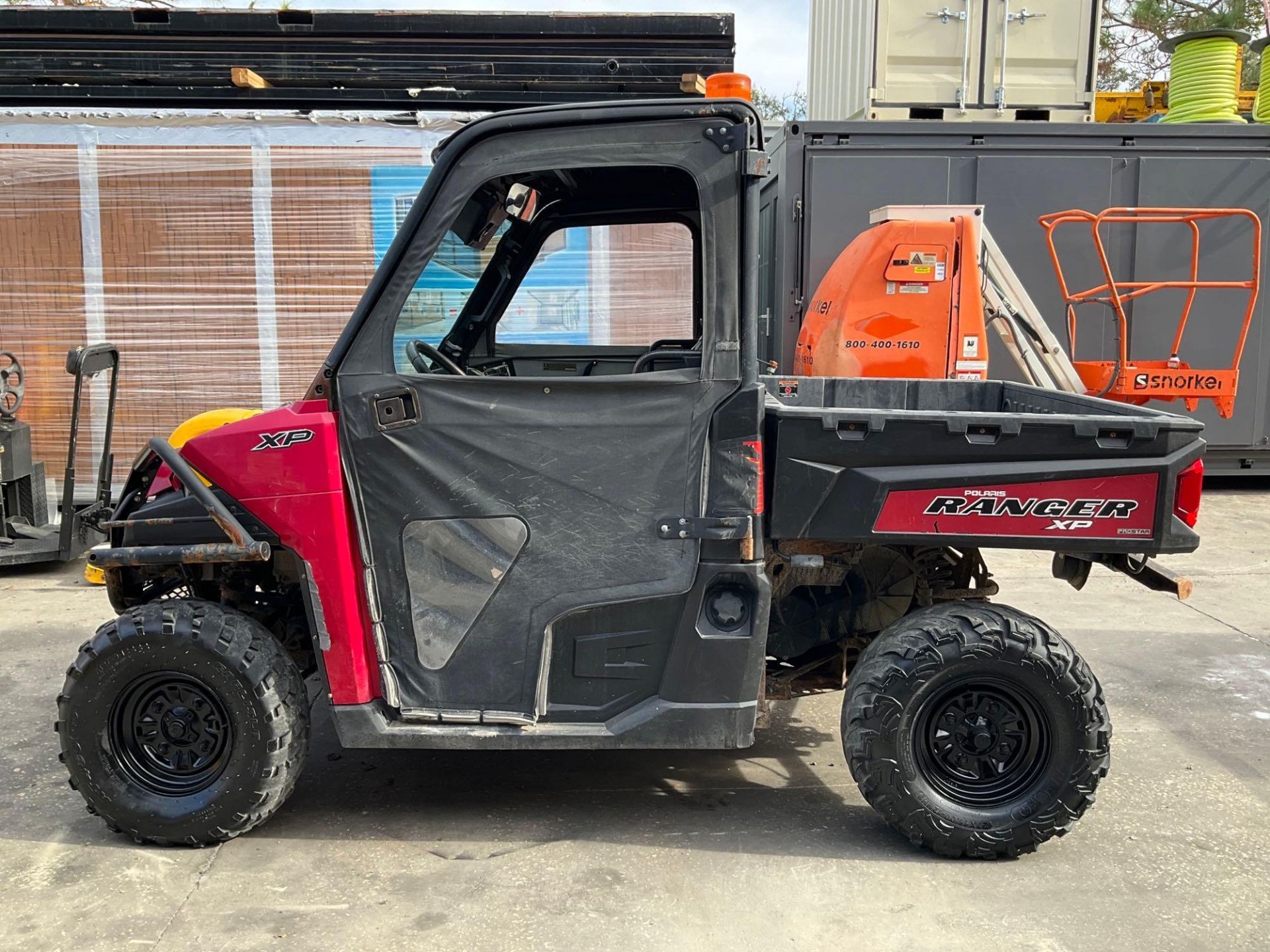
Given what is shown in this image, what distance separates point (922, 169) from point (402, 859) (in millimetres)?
7526

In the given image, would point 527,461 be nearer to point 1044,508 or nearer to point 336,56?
point 1044,508

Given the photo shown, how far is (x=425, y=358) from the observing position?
11.2 feet

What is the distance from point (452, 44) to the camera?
8102 mm

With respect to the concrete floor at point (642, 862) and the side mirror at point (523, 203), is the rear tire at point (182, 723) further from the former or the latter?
the side mirror at point (523, 203)

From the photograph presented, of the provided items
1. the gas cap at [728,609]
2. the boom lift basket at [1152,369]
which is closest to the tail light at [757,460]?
the gas cap at [728,609]

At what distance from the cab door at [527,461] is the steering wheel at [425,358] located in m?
0.05

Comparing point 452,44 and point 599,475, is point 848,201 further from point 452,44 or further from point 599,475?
point 599,475

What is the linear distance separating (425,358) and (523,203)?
744mm

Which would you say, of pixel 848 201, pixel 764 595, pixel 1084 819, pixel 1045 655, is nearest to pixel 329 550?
pixel 764 595

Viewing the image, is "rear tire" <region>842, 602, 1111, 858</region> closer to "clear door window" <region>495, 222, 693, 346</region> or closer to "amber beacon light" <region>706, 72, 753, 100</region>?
"clear door window" <region>495, 222, 693, 346</region>

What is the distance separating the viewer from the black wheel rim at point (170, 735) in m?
3.36

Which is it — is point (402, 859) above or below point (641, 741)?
below

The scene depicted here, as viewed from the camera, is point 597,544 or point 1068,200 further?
point 1068,200

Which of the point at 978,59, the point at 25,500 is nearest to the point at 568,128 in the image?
the point at 25,500
